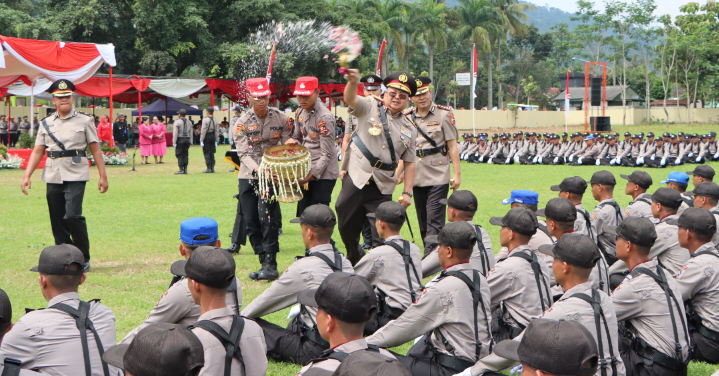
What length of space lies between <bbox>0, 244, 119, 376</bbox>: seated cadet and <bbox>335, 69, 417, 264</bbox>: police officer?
331cm

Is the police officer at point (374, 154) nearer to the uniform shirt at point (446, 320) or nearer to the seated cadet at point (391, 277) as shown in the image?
the seated cadet at point (391, 277)

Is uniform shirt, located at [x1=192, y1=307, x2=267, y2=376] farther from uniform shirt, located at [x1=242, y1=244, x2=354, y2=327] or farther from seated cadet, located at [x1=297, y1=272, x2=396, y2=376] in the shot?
uniform shirt, located at [x1=242, y1=244, x2=354, y2=327]

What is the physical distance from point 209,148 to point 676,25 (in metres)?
39.1

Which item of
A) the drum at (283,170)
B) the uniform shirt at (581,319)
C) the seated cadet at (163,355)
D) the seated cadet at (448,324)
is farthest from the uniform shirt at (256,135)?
the seated cadet at (163,355)

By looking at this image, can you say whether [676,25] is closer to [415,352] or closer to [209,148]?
[209,148]

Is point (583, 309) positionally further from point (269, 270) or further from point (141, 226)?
point (141, 226)

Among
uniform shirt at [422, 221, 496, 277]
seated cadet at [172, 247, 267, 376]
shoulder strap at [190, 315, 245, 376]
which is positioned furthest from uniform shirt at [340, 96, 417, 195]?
shoulder strap at [190, 315, 245, 376]

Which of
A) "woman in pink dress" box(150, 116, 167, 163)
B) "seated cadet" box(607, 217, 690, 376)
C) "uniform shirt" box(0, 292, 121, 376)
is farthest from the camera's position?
"woman in pink dress" box(150, 116, 167, 163)

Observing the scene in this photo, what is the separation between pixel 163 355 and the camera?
6.73ft

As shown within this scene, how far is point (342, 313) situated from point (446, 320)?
3.97 feet

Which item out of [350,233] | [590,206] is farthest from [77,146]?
[590,206]

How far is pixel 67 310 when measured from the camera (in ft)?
10.5

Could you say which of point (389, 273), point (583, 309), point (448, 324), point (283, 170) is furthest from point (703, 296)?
point (283, 170)

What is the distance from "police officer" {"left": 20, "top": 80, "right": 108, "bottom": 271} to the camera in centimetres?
702
